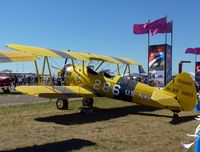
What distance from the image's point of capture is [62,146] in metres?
8.44

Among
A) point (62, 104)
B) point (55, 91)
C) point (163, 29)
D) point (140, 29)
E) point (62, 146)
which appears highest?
point (140, 29)

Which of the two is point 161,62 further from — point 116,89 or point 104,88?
point 116,89

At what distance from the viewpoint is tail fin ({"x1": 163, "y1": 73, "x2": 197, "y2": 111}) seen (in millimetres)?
13633

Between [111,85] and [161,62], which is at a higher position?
[161,62]

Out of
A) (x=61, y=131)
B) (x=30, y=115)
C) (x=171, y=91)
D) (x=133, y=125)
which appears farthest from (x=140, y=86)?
(x=61, y=131)

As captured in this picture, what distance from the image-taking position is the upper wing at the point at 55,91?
547 inches

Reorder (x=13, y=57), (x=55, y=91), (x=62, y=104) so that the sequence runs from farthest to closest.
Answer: (x=62, y=104) → (x=55, y=91) → (x=13, y=57)

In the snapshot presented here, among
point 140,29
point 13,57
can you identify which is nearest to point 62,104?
point 13,57

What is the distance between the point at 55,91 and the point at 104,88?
240 cm

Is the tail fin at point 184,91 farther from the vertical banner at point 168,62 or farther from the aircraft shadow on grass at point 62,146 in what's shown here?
the vertical banner at point 168,62

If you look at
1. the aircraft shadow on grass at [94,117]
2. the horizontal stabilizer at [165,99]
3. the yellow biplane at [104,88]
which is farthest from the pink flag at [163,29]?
the horizontal stabilizer at [165,99]

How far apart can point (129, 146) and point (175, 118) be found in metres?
5.53

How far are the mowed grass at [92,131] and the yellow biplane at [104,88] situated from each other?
662mm

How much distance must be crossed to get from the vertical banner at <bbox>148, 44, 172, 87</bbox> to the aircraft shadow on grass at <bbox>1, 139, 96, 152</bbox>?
20.6 m
